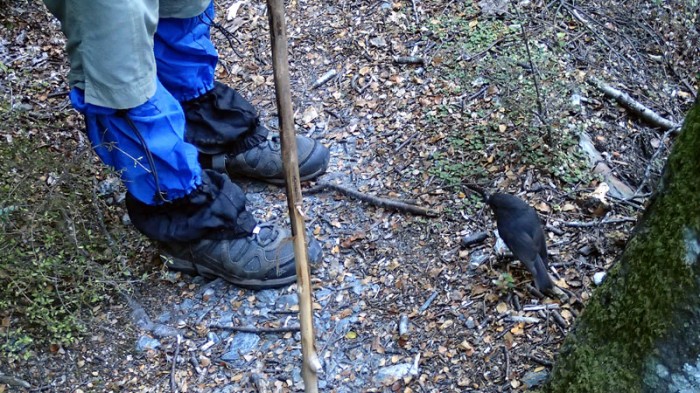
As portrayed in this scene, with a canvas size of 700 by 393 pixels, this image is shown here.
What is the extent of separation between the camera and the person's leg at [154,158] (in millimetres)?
2371

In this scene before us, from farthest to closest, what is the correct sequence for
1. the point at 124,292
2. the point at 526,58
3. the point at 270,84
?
the point at 270,84 < the point at 526,58 < the point at 124,292

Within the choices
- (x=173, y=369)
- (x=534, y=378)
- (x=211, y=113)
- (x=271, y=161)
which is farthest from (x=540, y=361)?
(x=211, y=113)

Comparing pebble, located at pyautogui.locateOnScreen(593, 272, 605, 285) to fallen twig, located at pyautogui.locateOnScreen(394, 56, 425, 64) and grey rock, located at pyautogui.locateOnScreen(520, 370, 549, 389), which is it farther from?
fallen twig, located at pyautogui.locateOnScreen(394, 56, 425, 64)

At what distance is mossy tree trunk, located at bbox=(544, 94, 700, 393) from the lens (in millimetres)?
1579

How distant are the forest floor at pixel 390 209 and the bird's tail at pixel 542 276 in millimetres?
76

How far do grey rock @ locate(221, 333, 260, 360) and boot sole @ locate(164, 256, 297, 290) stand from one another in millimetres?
241

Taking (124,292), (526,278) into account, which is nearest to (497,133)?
(526,278)

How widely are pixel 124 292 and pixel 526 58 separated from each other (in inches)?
96.2

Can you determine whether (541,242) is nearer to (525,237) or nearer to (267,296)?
(525,237)

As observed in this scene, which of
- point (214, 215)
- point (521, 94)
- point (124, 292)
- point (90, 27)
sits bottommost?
point (124, 292)

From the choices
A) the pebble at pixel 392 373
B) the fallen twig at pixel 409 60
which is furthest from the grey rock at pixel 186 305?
the fallen twig at pixel 409 60

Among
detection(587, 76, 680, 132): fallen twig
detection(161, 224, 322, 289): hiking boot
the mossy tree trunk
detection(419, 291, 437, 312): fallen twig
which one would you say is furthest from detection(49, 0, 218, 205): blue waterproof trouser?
detection(587, 76, 680, 132): fallen twig

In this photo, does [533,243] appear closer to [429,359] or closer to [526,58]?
[429,359]

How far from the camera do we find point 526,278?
2836 mm
